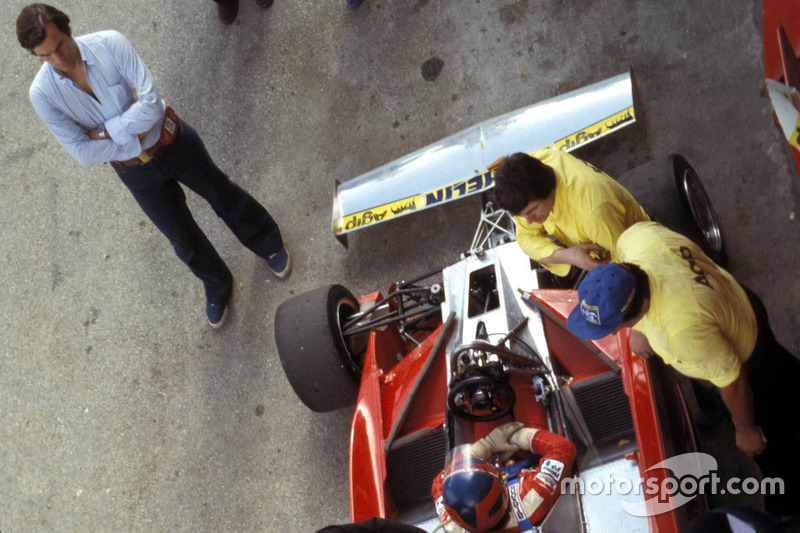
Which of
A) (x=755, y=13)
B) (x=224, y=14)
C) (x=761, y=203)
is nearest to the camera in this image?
(x=761, y=203)

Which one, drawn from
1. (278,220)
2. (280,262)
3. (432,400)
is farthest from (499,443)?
(278,220)

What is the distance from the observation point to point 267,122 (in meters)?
5.77

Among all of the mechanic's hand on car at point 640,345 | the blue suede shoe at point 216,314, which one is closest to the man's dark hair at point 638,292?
the mechanic's hand on car at point 640,345

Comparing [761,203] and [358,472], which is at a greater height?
[761,203]

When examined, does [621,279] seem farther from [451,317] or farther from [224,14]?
[224,14]

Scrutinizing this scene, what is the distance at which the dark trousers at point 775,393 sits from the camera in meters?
2.70

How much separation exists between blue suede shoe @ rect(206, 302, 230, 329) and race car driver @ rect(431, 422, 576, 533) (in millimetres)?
2581

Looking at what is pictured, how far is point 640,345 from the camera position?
9.70 ft

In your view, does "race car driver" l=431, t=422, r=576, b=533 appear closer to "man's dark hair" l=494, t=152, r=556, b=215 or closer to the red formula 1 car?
the red formula 1 car

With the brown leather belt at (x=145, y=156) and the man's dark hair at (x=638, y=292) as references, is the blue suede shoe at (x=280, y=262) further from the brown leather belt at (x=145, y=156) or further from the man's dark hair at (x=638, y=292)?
the man's dark hair at (x=638, y=292)

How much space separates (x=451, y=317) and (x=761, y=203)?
1858 mm

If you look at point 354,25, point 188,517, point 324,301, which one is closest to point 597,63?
point 354,25

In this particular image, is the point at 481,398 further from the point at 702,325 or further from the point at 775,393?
the point at 775,393

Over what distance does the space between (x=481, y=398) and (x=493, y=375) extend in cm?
11
